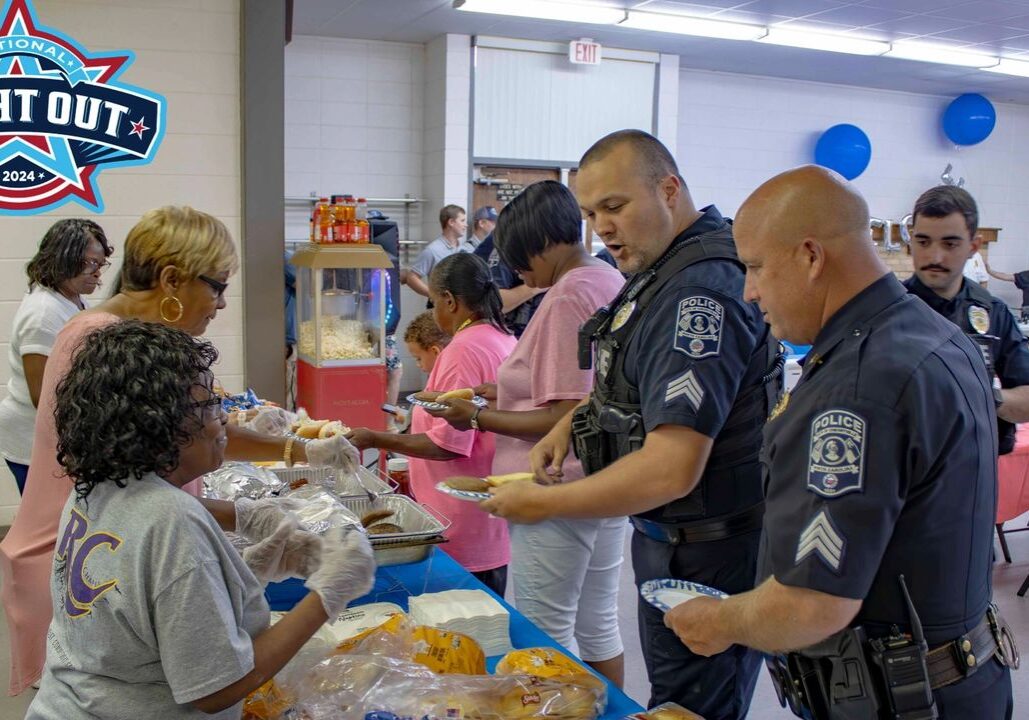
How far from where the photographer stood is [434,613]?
1.81m

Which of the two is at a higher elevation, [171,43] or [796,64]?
[796,64]

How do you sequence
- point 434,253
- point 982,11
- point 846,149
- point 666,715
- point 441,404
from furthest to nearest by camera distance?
point 846,149 → point 434,253 → point 982,11 → point 441,404 → point 666,715

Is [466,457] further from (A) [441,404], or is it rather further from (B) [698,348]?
(B) [698,348]

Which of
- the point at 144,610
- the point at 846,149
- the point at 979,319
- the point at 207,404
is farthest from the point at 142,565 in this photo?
the point at 846,149

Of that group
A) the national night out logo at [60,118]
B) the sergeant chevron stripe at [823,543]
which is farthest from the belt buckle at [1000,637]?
the national night out logo at [60,118]

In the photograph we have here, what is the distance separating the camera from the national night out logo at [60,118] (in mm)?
4070

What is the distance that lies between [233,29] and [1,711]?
3.04 metres

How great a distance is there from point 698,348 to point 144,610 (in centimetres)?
101

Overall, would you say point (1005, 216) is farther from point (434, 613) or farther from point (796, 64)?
point (434, 613)

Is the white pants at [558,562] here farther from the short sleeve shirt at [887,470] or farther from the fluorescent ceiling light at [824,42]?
the fluorescent ceiling light at [824,42]

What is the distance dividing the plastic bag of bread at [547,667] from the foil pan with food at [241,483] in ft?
3.33

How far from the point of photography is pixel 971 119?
10.0 m

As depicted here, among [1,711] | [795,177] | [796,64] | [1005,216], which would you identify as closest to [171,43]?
[1,711]

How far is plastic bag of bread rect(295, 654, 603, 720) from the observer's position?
56.8 inches
